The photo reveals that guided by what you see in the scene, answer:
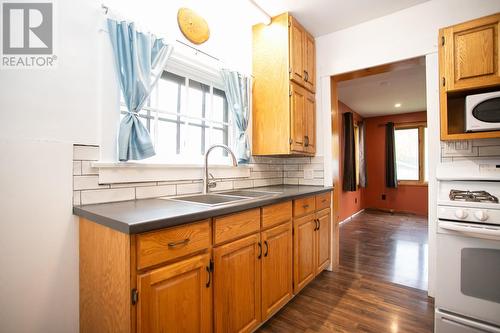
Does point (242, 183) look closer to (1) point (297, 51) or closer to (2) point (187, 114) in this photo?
(2) point (187, 114)

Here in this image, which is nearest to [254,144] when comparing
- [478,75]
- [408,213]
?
[478,75]

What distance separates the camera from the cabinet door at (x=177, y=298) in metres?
0.95

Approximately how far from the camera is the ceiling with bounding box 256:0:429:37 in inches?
84.3

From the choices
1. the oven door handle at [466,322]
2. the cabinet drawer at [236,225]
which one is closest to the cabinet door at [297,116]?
the cabinet drawer at [236,225]

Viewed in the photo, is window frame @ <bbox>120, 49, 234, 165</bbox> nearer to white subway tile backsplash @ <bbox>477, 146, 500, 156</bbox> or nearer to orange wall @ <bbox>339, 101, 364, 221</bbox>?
white subway tile backsplash @ <bbox>477, 146, 500, 156</bbox>

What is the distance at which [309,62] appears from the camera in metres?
2.58

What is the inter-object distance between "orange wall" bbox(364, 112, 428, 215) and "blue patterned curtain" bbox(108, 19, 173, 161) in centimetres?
610

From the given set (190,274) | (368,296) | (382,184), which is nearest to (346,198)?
(382,184)

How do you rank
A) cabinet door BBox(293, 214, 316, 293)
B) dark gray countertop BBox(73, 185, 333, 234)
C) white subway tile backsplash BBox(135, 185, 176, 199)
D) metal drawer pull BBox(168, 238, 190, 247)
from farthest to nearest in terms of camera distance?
cabinet door BBox(293, 214, 316, 293), white subway tile backsplash BBox(135, 185, 176, 199), metal drawer pull BBox(168, 238, 190, 247), dark gray countertop BBox(73, 185, 333, 234)

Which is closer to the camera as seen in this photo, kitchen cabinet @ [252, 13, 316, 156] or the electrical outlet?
kitchen cabinet @ [252, 13, 316, 156]

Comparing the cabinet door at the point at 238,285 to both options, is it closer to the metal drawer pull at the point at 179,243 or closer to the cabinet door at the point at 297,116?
the metal drawer pull at the point at 179,243

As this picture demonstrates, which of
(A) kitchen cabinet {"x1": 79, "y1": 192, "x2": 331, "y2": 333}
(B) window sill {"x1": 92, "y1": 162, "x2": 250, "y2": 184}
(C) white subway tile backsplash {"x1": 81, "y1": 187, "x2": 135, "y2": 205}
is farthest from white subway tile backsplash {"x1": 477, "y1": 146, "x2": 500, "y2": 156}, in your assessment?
(C) white subway tile backsplash {"x1": 81, "y1": 187, "x2": 135, "y2": 205}

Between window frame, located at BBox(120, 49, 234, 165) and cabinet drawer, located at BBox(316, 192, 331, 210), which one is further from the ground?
window frame, located at BBox(120, 49, 234, 165)

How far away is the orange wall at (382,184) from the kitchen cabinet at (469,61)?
4.50m
